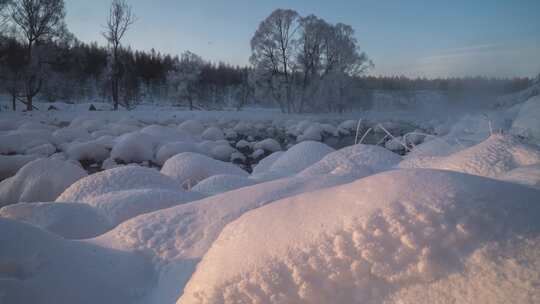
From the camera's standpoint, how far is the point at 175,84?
63.9ft

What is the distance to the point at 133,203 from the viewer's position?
1553 millimetres

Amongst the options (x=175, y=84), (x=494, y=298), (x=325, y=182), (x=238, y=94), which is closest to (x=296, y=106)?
(x=238, y=94)

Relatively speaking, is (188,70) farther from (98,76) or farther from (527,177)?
(527,177)

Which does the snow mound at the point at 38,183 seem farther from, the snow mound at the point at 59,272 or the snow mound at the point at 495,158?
the snow mound at the point at 495,158

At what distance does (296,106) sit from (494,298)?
14.7 metres

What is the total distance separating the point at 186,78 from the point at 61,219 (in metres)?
19.0

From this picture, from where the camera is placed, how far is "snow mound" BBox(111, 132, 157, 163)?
502cm

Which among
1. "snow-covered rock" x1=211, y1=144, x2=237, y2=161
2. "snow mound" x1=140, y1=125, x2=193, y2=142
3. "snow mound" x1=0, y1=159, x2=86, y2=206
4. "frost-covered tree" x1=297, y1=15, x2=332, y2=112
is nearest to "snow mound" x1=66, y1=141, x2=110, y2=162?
"snow mound" x1=140, y1=125, x2=193, y2=142

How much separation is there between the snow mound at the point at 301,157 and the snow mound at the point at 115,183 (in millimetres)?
1506

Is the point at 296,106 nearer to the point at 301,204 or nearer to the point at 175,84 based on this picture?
the point at 175,84

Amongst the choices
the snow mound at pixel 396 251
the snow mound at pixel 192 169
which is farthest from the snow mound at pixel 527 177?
the snow mound at pixel 192 169

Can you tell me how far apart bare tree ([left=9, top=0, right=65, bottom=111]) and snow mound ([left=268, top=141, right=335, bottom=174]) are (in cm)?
1183

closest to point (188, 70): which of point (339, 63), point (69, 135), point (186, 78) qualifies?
point (186, 78)

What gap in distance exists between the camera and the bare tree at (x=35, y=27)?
10742mm
